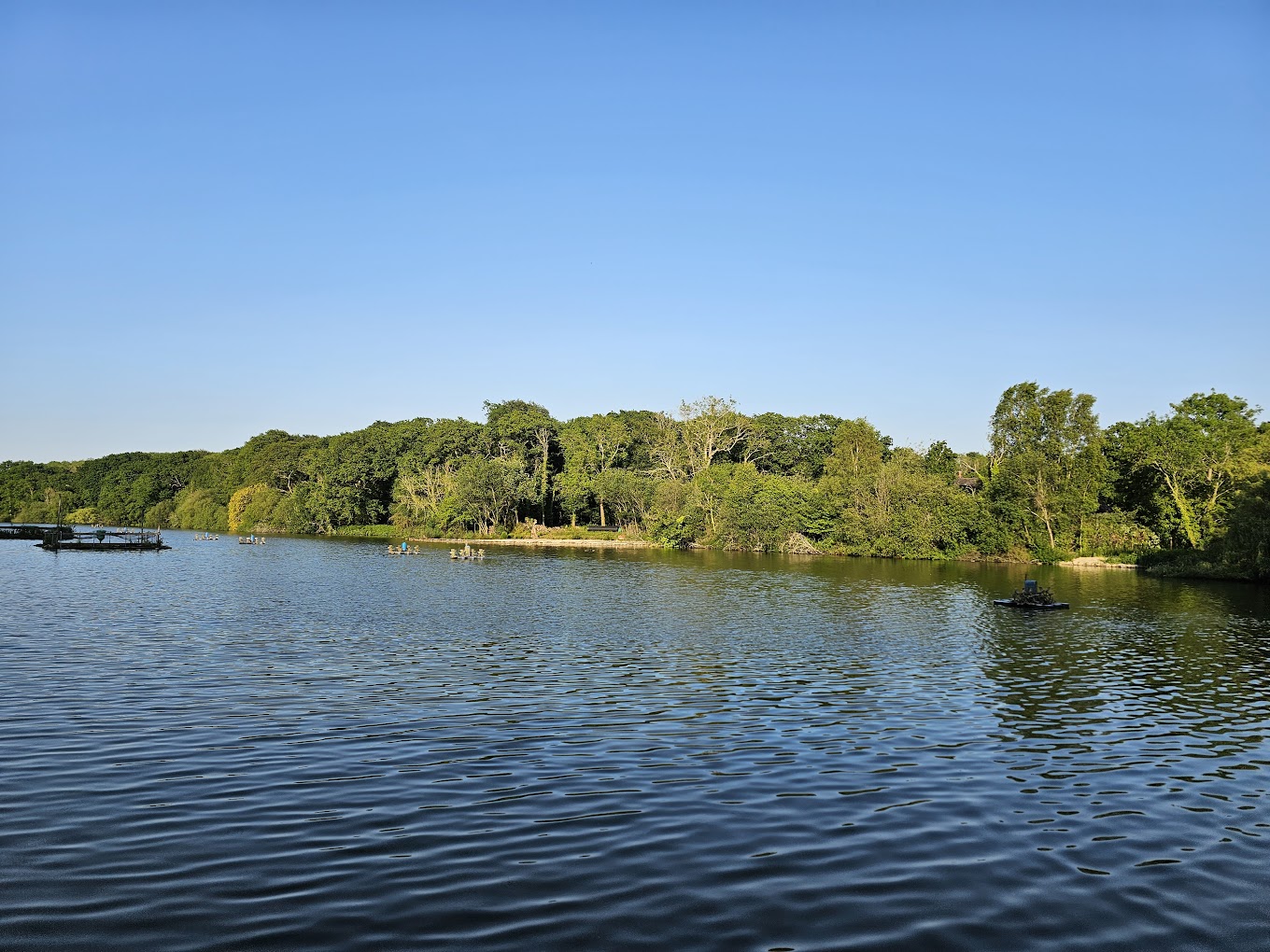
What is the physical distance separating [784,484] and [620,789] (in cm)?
8695

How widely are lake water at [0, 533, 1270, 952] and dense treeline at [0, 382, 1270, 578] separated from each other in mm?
47762

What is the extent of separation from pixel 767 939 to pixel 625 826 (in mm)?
3410

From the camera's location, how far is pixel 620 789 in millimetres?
13164

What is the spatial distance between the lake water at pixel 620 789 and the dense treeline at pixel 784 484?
4776cm

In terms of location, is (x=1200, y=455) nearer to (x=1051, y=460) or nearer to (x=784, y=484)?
(x=1051, y=460)

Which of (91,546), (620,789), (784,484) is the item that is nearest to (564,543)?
(784,484)

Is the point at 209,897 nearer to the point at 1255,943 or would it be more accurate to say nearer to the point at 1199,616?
the point at 1255,943

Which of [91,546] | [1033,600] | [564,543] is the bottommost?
[1033,600]

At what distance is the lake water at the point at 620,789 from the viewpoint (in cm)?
877

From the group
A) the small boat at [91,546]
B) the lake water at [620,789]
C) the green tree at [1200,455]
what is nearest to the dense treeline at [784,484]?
the green tree at [1200,455]

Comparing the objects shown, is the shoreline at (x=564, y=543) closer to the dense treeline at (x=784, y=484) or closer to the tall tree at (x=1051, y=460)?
the dense treeline at (x=784, y=484)

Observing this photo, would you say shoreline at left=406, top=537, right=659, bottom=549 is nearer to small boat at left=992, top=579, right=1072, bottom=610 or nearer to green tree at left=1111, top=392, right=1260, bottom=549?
green tree at left=1111, top=392, right=1260, bottom=549

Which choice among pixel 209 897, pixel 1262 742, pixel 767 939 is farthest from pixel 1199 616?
pixel 209 897

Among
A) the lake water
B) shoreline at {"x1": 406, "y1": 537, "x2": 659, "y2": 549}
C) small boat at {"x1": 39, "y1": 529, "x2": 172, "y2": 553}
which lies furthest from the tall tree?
small boat at {"x1": 39, "y1": 529, "x2": 172, "y2": 553}
